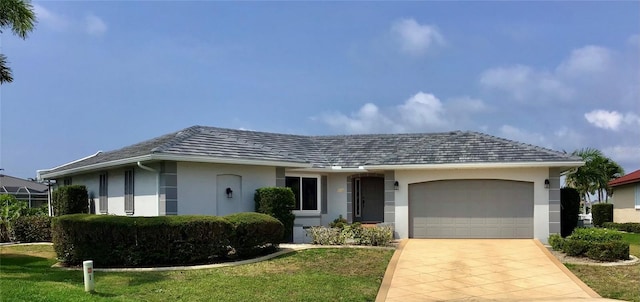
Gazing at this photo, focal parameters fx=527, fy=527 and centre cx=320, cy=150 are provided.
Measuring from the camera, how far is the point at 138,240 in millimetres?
13609

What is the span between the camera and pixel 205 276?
12172 mm

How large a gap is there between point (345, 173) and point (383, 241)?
5470 millimetres

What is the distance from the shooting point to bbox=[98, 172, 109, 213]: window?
20.7 metres

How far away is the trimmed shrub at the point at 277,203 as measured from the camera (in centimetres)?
1797

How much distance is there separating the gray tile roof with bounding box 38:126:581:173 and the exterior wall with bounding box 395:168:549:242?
20.1 inches

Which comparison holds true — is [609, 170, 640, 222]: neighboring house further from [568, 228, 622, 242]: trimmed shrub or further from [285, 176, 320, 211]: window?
[285, 176, 320, 211]: window

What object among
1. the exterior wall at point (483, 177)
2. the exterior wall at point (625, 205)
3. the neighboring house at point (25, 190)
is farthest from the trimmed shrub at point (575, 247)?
the neighboring house at point (25, 190)

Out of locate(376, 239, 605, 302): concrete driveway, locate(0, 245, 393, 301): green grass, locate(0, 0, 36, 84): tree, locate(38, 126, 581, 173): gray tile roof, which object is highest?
locate(0, 0, 36, 84): tree

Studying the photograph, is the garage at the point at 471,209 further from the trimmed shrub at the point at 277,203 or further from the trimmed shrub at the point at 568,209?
the trimmed shrub at the point at 277,203

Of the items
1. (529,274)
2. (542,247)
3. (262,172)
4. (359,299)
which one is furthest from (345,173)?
(359,299)

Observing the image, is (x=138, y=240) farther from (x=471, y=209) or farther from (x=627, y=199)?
(x=627, y=199)

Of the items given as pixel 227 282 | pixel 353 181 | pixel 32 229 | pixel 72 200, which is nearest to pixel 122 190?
pixel 72 200

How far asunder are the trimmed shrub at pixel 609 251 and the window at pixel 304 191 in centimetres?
1076

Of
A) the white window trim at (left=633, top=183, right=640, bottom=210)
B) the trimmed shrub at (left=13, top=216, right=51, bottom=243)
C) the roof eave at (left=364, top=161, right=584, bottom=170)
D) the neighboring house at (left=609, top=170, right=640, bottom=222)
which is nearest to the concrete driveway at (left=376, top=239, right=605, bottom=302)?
the roof eave at (left=364, top=161, right=584, bottom=170)
